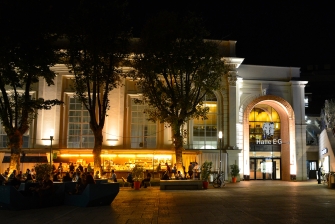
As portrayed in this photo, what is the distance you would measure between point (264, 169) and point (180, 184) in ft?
61.5

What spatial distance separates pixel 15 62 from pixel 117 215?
12.8m

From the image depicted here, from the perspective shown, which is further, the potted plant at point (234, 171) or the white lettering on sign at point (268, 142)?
the white lettering on sign at point (268, 142)

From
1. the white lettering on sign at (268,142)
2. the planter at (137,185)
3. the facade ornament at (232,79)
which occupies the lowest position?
the planter at (137,185)

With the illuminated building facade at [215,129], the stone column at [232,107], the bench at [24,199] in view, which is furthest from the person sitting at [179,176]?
the bench at [24,199]

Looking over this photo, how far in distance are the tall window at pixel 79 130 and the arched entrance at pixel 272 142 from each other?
15.2 m

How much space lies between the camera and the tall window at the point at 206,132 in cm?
3922

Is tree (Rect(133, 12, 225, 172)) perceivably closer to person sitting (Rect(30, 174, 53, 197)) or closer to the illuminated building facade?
the illuminated building facade

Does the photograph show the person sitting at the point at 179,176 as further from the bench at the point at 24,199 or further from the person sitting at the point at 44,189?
the person sitting at the point at 44,189

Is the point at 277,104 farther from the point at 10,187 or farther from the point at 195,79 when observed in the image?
the point at 10,187

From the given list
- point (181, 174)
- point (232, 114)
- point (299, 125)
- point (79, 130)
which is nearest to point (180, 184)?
point (181, 174)

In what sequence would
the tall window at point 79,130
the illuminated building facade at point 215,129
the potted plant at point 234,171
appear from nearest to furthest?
1. the illuminated building facade at point 215,129
2. the potted plant at point 234,171
3. the tall window at point 79,130

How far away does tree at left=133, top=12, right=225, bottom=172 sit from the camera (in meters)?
28.8

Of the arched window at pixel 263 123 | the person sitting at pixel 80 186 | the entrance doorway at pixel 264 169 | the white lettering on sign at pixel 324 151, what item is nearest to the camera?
the person sitting at pixel 80 186

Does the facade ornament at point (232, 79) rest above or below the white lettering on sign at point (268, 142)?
above
